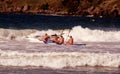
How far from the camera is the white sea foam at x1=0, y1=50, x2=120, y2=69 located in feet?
72.6

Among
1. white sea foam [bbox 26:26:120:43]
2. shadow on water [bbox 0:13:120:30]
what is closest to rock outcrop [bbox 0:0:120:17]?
shadow on water [bbox 0:13:120:30]

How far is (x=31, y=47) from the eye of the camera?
86.0ft

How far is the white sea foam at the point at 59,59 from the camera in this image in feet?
72.6

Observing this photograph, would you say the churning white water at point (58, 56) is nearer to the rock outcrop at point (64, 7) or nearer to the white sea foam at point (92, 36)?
the white sea foam at point (92, 36)

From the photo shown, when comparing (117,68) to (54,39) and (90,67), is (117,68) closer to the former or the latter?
(90,67)

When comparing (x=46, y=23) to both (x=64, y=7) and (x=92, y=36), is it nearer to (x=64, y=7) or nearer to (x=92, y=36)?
(x=92, y=36)

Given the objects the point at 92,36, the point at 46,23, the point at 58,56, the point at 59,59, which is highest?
the point at 46,23

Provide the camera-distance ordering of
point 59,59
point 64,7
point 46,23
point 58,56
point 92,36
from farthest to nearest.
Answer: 1. point 64,7
2. point 46,23
3. point 92,36
4. point 58,56
5. point 59,59

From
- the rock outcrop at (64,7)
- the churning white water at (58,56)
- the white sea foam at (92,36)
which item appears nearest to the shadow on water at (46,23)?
the white sea foam at (92,36)

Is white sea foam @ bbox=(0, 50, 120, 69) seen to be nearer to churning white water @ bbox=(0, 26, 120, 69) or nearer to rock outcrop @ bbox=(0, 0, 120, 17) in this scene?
churning white water @ bbox=(0, 26, 120, 69)

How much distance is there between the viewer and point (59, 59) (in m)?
22.5

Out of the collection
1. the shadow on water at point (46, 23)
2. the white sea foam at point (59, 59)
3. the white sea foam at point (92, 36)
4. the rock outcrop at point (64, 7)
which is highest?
the rock outcrop at point (64, 7)

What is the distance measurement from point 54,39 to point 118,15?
88.2m

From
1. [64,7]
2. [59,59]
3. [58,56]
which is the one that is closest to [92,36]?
[58,56]
